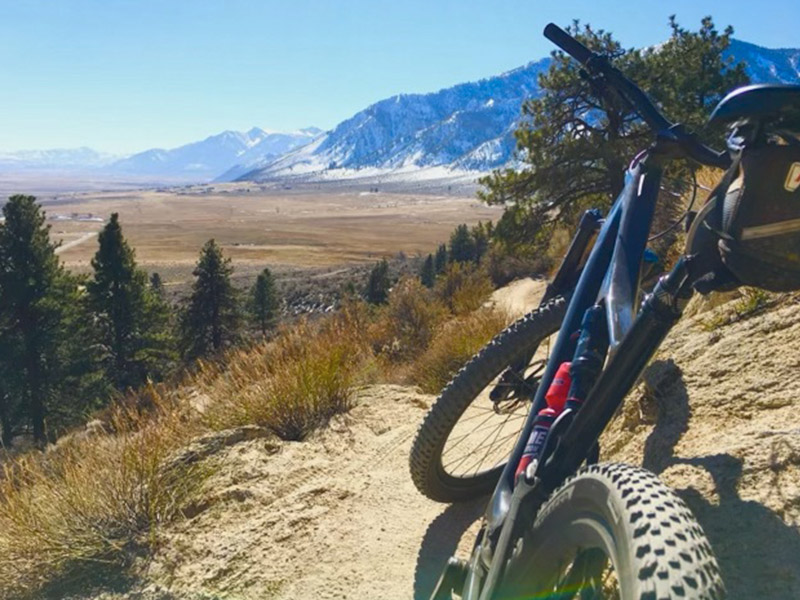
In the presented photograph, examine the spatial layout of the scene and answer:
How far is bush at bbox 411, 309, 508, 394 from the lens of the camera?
576cm

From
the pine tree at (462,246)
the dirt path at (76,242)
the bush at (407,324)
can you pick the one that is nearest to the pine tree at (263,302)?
the pine tree at (462,246)

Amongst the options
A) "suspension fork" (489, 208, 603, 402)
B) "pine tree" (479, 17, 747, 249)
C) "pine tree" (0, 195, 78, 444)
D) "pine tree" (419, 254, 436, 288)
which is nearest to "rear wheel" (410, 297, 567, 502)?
"suspension fork" (489, 208, 603, 402)

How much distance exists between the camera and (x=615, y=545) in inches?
53.1

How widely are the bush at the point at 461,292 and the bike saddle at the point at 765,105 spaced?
771 centimetres

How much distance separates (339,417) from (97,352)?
2399 cm

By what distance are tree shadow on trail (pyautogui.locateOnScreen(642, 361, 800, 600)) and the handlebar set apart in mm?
1165

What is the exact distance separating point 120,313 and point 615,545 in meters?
27.1

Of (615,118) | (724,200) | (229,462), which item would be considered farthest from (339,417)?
(615,118)

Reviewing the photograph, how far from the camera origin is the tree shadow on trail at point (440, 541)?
2.77 meters

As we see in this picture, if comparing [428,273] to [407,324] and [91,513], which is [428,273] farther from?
[91,513]

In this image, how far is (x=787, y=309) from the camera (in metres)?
3.02

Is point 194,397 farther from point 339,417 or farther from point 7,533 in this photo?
point 7,533

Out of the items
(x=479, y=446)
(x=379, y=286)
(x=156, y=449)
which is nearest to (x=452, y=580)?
(x=479, y=446)

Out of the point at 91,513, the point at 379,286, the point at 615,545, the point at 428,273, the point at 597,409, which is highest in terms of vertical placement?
the point at 597,409
